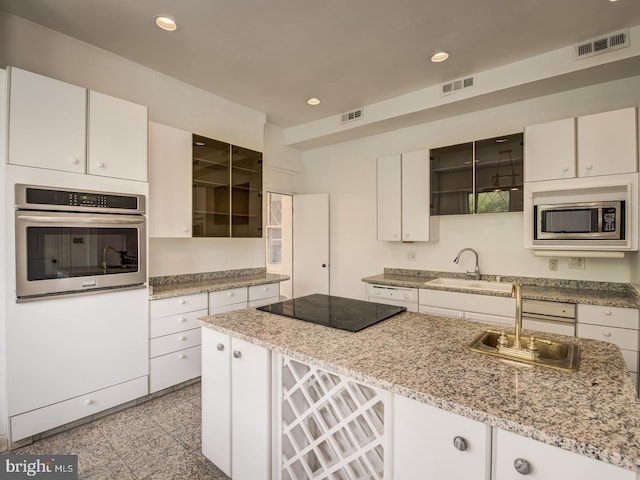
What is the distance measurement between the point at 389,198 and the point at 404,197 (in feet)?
0.62

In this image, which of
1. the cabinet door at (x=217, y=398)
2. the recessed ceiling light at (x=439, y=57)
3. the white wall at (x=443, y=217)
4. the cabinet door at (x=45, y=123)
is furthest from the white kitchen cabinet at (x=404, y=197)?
the cabinet door at (x=45, y=123)

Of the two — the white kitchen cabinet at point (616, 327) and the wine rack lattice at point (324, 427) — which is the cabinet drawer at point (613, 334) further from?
the wine rack lattice at point (324, 427)

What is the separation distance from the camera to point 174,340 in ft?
9.15

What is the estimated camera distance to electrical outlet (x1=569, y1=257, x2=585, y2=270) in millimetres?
2929

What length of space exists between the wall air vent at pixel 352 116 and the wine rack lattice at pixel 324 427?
10.6ft

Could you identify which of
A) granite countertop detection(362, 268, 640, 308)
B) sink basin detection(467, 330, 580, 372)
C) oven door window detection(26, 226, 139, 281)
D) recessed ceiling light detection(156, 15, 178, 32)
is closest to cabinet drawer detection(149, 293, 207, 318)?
oven door window detection(26, 226, 139, 281)

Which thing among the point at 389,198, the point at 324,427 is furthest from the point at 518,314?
the point at 389,198

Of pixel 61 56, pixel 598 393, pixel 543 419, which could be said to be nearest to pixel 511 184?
pixel 598 393

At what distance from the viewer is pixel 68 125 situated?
7.22 ft

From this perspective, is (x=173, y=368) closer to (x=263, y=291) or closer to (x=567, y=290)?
(x=263, y=291)

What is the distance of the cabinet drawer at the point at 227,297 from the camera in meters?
3.08

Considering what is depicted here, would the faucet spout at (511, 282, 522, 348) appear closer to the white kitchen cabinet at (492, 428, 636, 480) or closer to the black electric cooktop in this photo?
the white kitchen cabinet at (492, 428, 636, 480)

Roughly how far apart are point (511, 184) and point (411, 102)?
53.8 inches

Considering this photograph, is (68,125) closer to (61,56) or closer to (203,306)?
(61,56)
